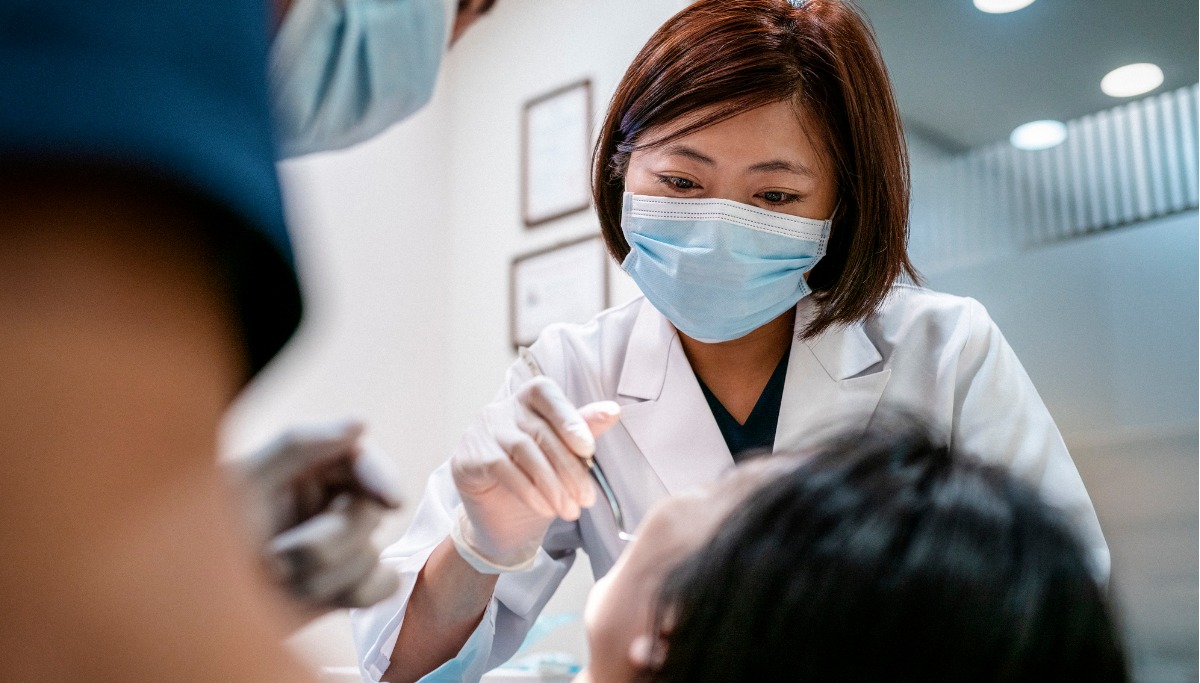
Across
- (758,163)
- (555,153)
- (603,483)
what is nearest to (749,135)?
(758,163)

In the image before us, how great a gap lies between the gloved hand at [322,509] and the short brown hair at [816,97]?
828 millimetres

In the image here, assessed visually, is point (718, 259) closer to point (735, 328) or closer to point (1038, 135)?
point (735, 328)

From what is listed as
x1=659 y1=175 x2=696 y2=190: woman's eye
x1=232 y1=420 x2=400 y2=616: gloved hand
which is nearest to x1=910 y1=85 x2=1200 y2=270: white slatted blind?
x1=659 y1=175 x2=696 y2=190: woman's eye

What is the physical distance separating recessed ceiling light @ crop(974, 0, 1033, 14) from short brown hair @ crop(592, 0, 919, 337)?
894 millimetres

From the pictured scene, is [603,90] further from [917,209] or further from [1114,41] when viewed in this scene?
[1114,41]

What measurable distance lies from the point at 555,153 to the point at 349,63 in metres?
2.53

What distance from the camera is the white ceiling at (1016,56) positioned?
6.75ft

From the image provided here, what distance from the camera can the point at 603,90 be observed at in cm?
313

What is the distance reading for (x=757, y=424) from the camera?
1.52 meters

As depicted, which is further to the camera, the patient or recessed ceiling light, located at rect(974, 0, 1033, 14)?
recessed ceiling light, located at rect(974, 0, 1033, 14)

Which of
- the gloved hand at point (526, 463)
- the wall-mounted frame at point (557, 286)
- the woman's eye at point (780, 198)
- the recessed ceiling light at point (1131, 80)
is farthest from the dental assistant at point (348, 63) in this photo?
the wall-mounted frame at point (557, 286)

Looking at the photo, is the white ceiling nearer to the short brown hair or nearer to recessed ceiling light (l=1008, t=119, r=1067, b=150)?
recessed ceiling light (l=1008, t=119, r=1067, b=150)

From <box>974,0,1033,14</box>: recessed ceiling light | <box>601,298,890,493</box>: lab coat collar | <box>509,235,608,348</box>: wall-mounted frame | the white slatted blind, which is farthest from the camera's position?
<box>509,235,608,348</box>: wall-mounted frame

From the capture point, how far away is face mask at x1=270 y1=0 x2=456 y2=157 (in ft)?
2.20
